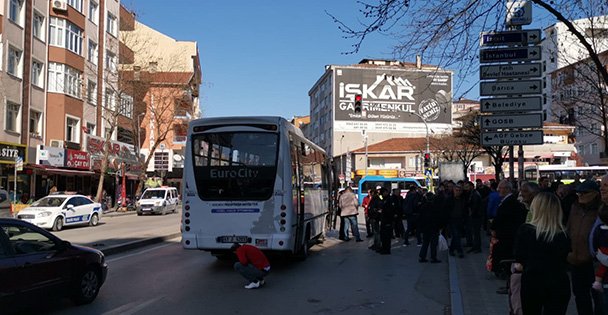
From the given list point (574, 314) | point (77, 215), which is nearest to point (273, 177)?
point (574, 314)

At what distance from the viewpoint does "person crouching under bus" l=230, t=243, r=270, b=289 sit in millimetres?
9234

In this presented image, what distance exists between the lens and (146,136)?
60938mm

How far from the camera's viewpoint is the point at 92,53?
40031mm

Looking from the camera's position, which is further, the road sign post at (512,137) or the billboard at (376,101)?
the billboard at (376,101)

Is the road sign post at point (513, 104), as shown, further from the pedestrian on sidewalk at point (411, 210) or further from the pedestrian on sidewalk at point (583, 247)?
the pedestrian on sidewalk at point (411, 210)

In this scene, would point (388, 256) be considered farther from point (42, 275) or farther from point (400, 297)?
point (42, 275)

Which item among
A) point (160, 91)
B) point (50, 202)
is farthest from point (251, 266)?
point (160, 91)

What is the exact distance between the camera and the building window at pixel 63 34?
34469 millimetres

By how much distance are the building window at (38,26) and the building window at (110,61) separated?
874cm

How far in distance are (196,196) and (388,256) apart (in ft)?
17.7

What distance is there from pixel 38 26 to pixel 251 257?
30277 millimetres

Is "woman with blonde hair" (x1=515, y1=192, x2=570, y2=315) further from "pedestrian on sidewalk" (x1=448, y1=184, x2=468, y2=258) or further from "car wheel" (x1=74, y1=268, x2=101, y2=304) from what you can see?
"pedestrian on sidewalk" (x1=448, y1=184, x2=468, y2=258)

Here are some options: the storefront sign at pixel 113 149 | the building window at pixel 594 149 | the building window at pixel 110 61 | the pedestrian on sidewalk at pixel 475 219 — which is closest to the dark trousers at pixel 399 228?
the pedestrian on sidewalk at pixel 475 219

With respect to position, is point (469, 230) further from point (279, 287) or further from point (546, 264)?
point (546, 264)
